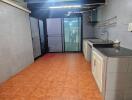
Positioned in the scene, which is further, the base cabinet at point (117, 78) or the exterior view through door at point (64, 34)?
the exterior view through door at point (64, 34)

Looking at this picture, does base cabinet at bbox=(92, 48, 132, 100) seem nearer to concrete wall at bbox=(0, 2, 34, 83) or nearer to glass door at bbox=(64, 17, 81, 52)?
concrete wall at bbox=(0, 2, 34, 83)

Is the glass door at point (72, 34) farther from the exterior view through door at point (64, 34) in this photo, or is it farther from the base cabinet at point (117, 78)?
the base cabinet at point (117, 78)

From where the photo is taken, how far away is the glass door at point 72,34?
6.36m

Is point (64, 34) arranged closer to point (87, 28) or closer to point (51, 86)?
point (87, 28)

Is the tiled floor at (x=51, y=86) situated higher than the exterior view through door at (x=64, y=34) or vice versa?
the exterior view through door at (x=64, y=34)

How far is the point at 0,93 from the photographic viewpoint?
92.7 inches

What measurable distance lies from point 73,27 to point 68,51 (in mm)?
1428

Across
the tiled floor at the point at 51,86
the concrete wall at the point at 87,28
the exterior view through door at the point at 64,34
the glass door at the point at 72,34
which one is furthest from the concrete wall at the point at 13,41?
the concrete wall at the point at 87,28

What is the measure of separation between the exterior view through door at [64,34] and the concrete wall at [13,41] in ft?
7.67

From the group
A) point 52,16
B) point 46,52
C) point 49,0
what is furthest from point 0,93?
point 52,16

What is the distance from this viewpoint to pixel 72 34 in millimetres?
6496

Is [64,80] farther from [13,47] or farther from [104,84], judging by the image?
[13,47]

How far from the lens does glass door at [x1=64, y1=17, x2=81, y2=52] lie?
6355 millimetres

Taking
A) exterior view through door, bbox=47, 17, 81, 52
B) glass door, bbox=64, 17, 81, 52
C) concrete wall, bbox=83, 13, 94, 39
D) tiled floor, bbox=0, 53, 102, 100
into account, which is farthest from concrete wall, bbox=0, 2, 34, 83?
concrete wall, bbox=83, 13, 94, 39
